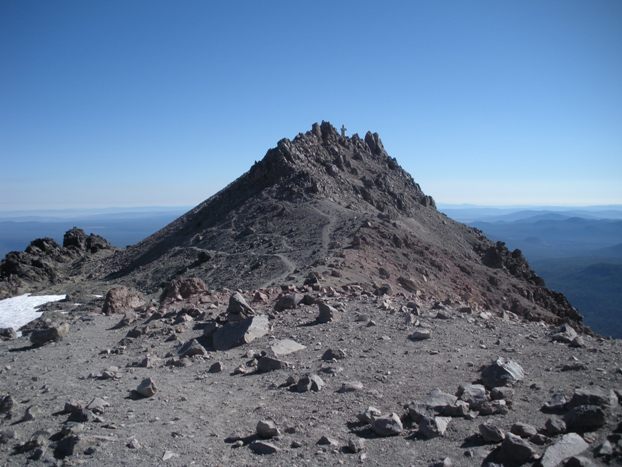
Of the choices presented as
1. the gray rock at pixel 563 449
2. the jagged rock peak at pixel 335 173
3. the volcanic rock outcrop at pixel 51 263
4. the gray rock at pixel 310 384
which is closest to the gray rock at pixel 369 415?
the gray rock at pixel 310 384

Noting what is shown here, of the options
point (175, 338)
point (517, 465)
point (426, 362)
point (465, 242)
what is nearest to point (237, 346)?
point (175, 338)

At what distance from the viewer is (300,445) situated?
7.45 m

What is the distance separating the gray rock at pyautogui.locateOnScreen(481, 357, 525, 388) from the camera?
912 cm

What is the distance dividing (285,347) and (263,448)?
15.0 feet

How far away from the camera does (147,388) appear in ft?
31.8

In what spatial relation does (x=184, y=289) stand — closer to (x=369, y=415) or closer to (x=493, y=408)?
(x=369, y=415)

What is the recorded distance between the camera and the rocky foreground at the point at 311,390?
715 cm

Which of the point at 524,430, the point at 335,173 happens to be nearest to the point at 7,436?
the point at 524,430

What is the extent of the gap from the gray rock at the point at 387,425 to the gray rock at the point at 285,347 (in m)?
4.21

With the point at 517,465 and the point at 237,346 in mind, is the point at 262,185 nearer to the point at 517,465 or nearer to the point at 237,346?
the point at 237,346

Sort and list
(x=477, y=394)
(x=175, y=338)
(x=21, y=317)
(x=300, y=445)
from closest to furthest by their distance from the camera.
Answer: (x=300, y=445), (x=477, y=394), (x=175, y=338), (x=21, y=317)

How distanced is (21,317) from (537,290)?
3506cm

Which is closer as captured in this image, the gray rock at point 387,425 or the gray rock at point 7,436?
the gray rock at point 387,425

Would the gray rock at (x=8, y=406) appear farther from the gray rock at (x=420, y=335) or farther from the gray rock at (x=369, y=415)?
the gray rock at (x=420, y=335)
